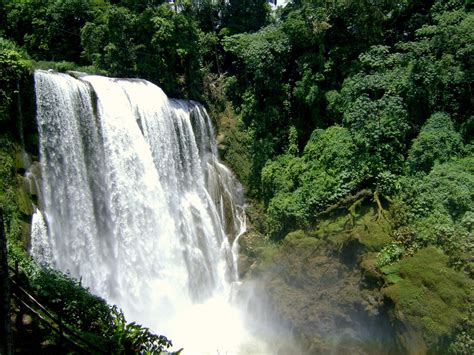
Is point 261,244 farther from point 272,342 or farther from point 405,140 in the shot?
point 405,140

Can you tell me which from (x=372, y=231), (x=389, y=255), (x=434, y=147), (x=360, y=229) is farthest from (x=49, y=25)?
(x=389, y=255)

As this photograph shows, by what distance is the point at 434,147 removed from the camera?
13000mm

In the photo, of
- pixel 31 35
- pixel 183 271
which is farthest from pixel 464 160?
pixel 31 35

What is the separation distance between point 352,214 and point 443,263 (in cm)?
311

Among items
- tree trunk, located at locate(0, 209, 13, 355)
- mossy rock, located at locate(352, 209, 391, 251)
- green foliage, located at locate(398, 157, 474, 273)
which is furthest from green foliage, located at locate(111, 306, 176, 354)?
green foliage, located at locate(398, 157, 474, 273)

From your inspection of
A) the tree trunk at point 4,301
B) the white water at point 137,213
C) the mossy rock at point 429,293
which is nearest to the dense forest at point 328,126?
the mossy rock at point 429,293

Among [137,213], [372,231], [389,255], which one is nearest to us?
[389,255]

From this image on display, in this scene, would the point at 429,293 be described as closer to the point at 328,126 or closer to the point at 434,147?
the point at 434,147

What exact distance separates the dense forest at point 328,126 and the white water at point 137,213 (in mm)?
867

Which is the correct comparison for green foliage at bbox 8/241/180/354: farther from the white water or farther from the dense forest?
the white water

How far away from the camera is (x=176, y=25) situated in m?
18.4

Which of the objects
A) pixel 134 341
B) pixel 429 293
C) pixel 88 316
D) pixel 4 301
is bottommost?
pixel 429 293

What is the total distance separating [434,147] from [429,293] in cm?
498

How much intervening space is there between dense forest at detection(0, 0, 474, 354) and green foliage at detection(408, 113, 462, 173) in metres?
0.05
